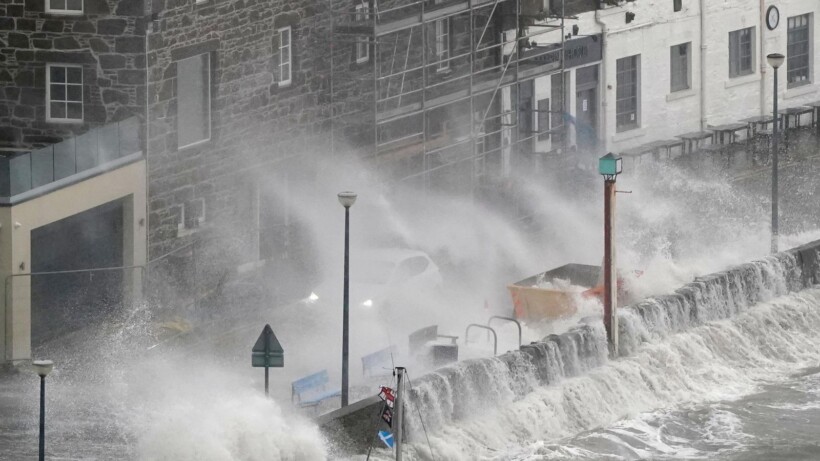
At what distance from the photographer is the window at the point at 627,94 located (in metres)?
60.9

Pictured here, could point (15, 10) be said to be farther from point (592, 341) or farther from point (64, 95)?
point (592, 341)

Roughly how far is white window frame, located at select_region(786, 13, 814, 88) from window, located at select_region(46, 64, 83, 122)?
2523 cm

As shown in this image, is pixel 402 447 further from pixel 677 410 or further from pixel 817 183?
pixel 817 183

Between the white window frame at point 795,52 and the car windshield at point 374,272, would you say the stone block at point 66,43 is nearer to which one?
the car windshield at point 374,272

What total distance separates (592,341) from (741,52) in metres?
22.0

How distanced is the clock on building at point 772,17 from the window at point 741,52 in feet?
1.89

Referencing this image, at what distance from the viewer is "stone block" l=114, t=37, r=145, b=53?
47156mm

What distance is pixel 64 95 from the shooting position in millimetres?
47812

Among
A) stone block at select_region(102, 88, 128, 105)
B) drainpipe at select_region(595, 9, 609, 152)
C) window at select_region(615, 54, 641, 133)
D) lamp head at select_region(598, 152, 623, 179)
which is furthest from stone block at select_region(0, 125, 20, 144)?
window at select_region(615, 54, 641, 133)

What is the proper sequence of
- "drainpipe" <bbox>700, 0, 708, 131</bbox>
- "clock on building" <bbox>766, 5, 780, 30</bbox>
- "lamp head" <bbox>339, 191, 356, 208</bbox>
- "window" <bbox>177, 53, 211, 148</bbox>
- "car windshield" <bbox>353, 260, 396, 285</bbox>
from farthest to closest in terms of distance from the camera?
"clock on building" <bbox>766, 5, 780, 30</bbox>, "drainpipe" <bbox>700, 0, 708, 131</bbox>, "window" <bbox>177, 53, 211, 148</bbox>, "car windshield" <bbox>353, 260, 396, 285</bbox>, "lamp head" <bbox>339, 191, 356, 208</bbox>

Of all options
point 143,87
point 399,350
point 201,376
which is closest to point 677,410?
point 399,350

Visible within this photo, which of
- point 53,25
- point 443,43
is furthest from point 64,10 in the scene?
point 443,43

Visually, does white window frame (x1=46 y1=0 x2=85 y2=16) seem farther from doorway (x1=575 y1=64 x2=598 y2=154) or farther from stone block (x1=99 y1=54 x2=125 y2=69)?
doorway (x1=575 y1=64 x2=598 y2=154)

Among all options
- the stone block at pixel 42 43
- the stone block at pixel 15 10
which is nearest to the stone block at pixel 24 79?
the stone block at pixel 42 43
